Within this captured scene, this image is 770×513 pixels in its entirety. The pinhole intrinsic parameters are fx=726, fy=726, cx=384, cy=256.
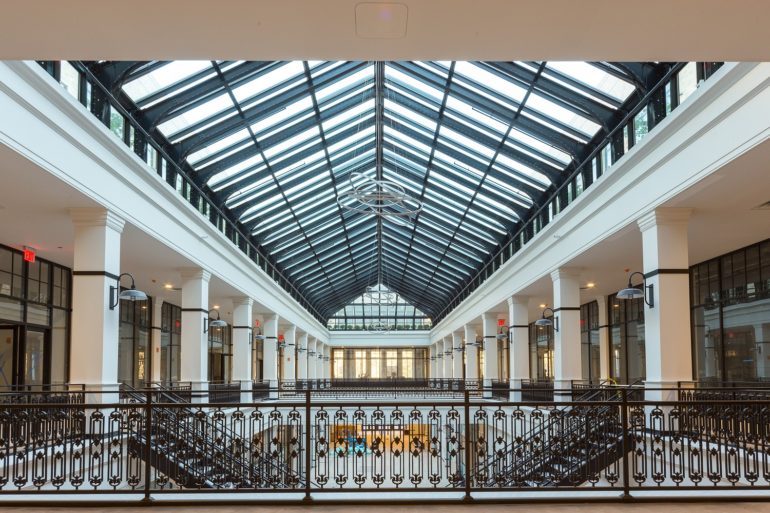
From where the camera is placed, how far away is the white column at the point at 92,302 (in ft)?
39.5

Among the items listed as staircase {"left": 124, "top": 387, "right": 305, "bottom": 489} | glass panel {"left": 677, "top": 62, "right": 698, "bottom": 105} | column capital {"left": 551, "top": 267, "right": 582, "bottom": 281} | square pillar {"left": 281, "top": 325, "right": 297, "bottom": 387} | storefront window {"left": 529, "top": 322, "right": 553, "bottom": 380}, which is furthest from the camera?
square pillar {"left": 281, "top": 325, "right": 297, "bottom": 387}

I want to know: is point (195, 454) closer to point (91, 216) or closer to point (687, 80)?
point (91, 216)

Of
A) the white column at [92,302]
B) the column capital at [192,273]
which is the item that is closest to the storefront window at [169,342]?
the column capital at [192,273]

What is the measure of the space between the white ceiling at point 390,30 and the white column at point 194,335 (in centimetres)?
1294

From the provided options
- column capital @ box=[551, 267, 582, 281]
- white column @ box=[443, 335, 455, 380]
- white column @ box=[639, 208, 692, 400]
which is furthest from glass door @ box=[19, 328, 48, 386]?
white column @ box=[443, 335, 455, 380]

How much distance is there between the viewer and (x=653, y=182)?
12.2 m

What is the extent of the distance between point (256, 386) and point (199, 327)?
10.2m

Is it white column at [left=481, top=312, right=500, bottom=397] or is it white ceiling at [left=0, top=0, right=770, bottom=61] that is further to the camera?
→ white column at [left=481, top=312, right=500, bottom=397]

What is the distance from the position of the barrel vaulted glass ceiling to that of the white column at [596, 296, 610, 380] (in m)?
4.42

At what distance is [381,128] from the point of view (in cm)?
2130

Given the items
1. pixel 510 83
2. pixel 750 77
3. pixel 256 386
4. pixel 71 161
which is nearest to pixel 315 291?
pixel 256 386

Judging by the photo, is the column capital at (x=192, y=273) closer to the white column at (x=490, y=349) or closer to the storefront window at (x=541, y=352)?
the white column at (x=490, y=349)

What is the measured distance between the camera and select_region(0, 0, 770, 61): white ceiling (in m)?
5.17

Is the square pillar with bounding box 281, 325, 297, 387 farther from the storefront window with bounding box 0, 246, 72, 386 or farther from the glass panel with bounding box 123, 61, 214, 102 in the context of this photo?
the glass panel with bounding box 123, 61, 214, 102
